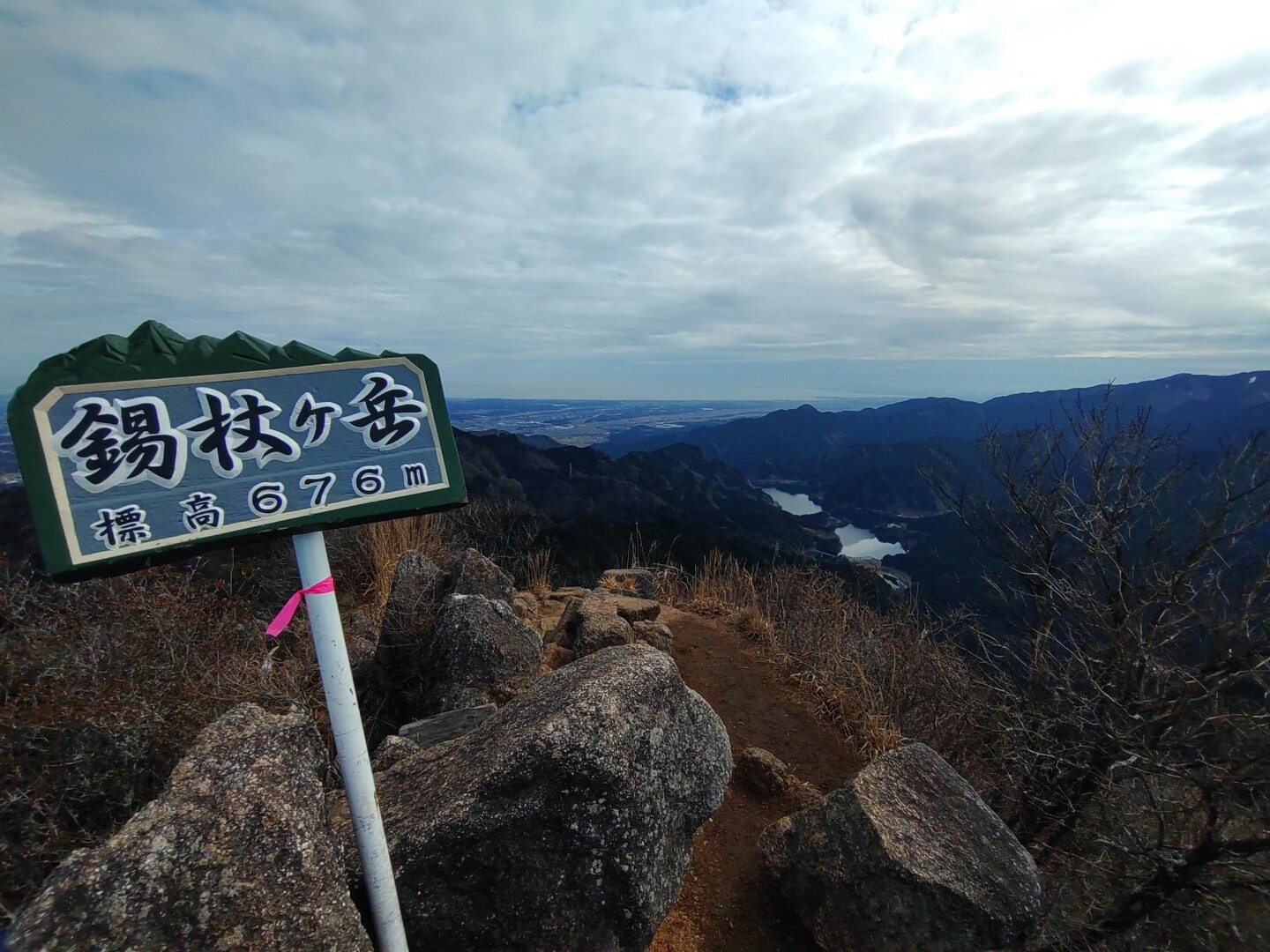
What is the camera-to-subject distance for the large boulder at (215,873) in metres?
1.73

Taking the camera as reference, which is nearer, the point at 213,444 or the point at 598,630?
the point at 213,444

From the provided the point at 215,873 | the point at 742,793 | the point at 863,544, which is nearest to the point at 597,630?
the point at 742,793

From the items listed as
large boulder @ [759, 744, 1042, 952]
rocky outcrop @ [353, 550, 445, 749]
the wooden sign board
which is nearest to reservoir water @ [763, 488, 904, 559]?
rocky outcrop @ [353, 550, 445, 749]

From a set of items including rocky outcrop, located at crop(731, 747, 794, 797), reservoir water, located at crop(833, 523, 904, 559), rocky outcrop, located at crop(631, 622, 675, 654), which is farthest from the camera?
reservoir water, located at crop(833, 523, 904, 559)

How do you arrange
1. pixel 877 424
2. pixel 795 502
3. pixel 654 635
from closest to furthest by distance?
pixel 654 635 → pixel 795 502 → pixel 877 424

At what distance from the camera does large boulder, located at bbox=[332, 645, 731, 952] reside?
7.81ft

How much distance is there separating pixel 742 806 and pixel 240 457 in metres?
3.86

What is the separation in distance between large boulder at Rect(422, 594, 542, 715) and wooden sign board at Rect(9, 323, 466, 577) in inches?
103

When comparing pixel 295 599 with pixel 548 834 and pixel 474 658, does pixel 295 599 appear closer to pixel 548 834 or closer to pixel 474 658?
pixel 548 834

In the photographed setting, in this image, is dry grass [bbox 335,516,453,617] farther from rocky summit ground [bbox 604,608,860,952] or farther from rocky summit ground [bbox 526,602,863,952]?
rocky summit ground [bbox 604,608,860,952]

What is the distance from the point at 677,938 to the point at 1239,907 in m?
3.60

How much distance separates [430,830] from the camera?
241 centimetres

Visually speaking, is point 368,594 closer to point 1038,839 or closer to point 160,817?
point 160,817

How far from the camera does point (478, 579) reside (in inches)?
224
